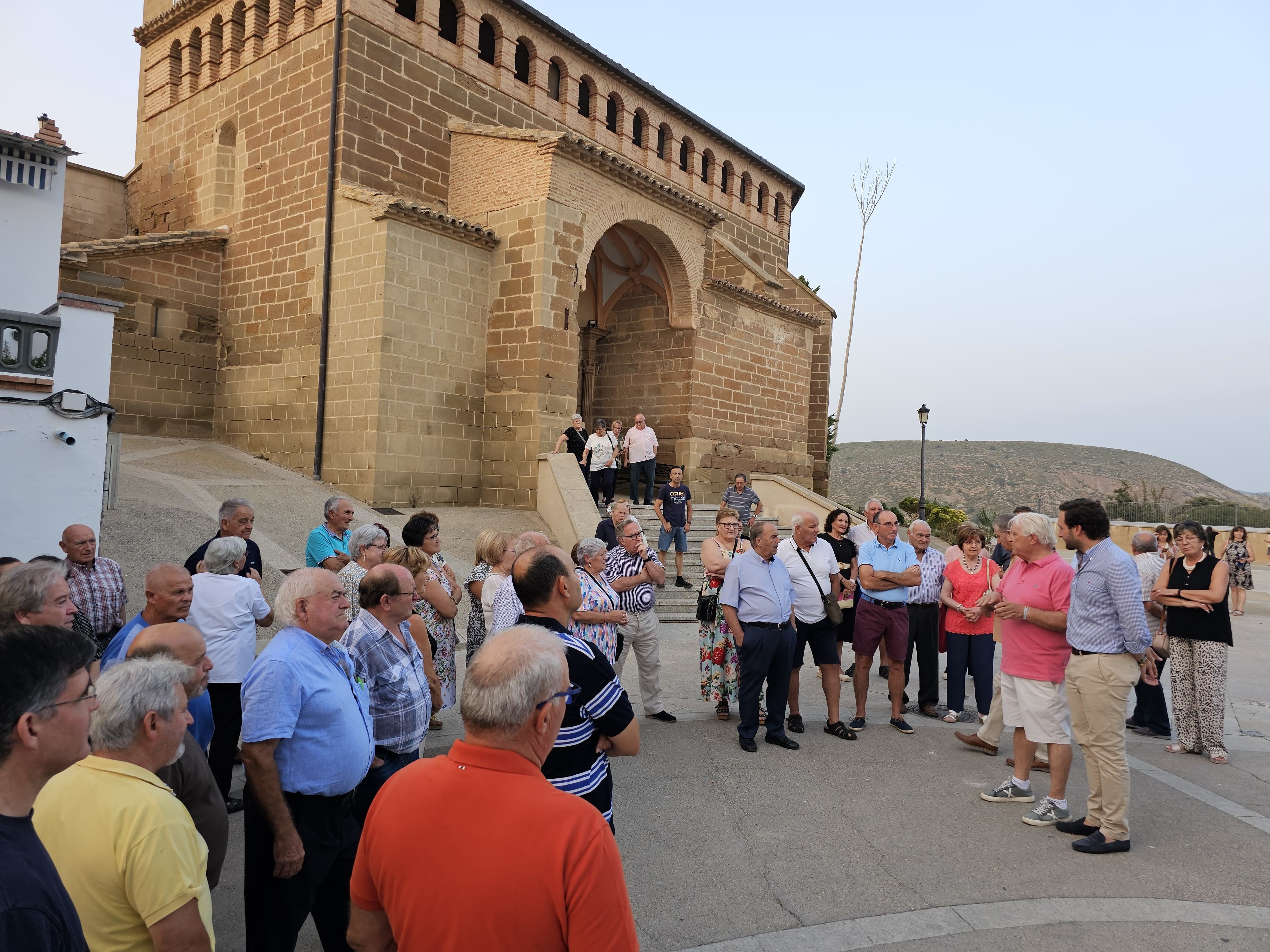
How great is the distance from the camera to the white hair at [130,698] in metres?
2.05

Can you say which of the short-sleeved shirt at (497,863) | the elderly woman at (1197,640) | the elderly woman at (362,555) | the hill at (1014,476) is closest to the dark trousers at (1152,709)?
the elderly woman at (1197,640)

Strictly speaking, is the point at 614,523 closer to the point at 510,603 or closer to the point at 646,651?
the point at 646,651

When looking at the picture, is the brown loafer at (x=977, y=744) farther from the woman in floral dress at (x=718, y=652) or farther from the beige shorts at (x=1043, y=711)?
the woman in floral dress at (x=718, y=652)

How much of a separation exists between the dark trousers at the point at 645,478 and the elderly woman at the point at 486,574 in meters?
9.17

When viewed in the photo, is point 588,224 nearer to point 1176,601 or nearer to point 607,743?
point 1176,601

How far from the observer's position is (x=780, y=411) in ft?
67.5

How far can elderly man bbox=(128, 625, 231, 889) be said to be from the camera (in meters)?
2.63

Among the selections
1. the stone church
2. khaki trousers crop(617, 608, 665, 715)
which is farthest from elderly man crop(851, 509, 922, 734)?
the stone church

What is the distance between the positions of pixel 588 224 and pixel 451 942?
1457cm

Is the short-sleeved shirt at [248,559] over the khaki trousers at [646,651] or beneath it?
over

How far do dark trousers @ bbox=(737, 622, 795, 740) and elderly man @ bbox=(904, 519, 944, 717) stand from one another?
5.33 ft

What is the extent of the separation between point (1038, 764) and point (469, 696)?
17.3ft

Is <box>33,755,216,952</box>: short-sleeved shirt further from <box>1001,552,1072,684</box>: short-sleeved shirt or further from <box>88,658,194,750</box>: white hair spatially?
<box>1001,552,1072,684</box>: short-sleeved shirt

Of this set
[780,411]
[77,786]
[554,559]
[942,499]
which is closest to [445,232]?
[780,411]
